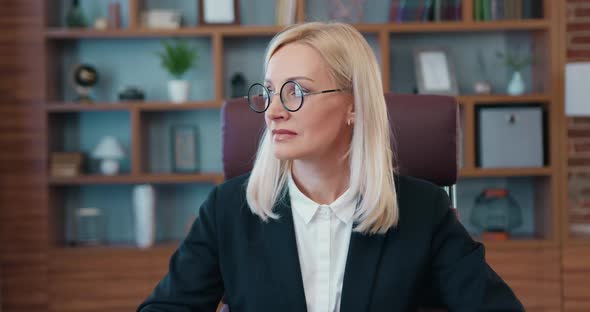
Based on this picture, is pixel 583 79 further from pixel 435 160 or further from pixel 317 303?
pixel 317 303

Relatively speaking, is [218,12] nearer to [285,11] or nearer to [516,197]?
[285,11]

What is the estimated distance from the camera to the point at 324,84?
173 centimetres

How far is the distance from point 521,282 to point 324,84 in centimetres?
254

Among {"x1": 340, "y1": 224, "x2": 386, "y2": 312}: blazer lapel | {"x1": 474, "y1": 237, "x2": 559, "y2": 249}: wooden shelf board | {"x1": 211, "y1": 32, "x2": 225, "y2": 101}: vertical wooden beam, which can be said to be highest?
{"x1": 211, "y1": 32, "x2": 225, "y2": 101}: vertical wooden beam

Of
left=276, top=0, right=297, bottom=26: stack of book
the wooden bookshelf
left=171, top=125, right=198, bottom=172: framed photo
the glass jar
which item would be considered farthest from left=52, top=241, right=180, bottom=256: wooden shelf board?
left=276, top=0, right=297, bottom=26: stack of book

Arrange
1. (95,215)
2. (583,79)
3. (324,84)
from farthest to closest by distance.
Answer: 1. (95,215)
2. (583,79)
3. (324,84)

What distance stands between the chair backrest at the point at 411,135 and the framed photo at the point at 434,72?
200 cm

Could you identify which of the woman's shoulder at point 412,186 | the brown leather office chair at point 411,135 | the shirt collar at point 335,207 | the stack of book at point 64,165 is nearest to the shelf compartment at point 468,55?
the stack of book at point 64,165

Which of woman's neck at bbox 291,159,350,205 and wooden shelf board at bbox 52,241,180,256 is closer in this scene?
woman's neck at bbox 291,159,350,205

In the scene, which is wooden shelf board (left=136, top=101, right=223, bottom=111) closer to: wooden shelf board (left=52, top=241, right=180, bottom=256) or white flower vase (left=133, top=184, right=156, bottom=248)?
white flower vase (left=133, top=184, right=156, bottom=248)

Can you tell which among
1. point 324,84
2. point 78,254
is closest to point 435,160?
point 324,84

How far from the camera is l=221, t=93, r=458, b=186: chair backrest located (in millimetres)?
2096

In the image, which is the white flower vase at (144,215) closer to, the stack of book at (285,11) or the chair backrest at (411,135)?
the stack of book at (285,11)

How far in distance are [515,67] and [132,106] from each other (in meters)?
1.84
